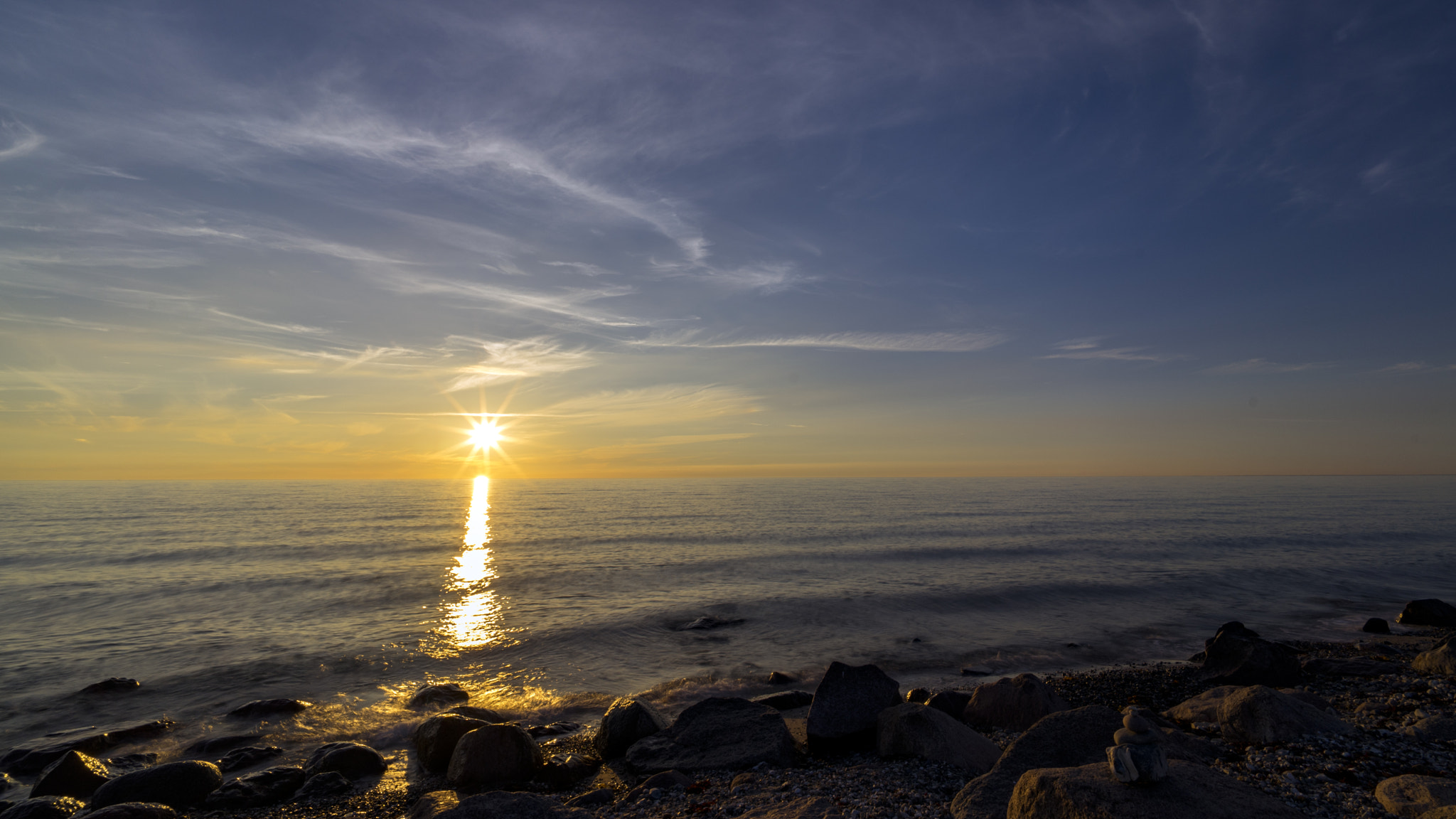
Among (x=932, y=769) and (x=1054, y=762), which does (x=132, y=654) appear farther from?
(x=1054, y=762)

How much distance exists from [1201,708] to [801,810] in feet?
27.3

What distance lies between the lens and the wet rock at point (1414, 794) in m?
5.96

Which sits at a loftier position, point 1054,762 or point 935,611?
point 1054,762

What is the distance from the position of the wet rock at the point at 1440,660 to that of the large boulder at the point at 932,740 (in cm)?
1150

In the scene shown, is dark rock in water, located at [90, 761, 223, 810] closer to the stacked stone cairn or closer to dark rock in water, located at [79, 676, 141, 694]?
dark rock in water, located at [79, 676, 141, 694]

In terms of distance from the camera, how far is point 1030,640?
1881 cm

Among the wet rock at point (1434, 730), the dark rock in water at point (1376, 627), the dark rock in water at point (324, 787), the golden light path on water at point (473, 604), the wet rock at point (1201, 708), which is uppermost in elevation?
the wet rock at point (1434, 730)

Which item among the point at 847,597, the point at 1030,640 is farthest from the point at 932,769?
the point at 847,597

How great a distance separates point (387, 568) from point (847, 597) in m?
25.0

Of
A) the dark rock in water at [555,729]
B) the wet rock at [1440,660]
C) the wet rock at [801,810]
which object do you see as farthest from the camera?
the wet rock at [1440,660]

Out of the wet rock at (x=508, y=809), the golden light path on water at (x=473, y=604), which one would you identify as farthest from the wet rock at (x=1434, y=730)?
the golden light path on water at (x=473, y=604)

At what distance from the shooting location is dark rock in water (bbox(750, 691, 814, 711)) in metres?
13.4

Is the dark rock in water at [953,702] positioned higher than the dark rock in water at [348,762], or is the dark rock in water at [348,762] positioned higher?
the dark rock in water at [953,702]

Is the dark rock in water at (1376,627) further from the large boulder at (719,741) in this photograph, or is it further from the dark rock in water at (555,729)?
the dark rock in water at (555,729)
